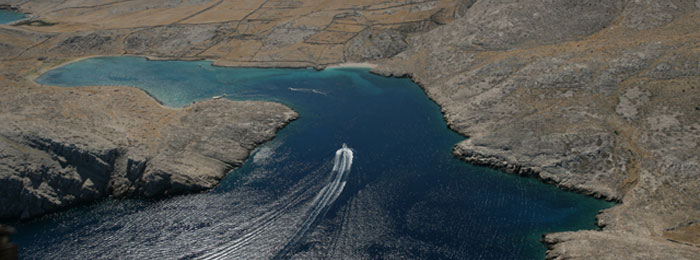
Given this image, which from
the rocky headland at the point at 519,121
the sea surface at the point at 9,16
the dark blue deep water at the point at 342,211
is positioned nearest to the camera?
the dark blue deep water at the point at 342,211

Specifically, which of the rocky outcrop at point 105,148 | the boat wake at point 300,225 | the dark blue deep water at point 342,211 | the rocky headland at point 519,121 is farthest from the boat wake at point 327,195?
the rocky headland at point 519,121

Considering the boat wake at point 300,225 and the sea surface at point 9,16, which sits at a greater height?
→ the sea surface at point 9,16

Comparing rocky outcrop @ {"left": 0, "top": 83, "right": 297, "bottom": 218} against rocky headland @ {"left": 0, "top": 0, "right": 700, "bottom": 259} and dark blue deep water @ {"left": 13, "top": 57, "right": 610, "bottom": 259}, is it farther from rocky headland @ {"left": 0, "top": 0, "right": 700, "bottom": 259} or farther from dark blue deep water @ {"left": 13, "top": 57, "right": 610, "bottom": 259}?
dark blue deep water @ {"left": 13, "top": 57, "right": 610, "bottom": 259}

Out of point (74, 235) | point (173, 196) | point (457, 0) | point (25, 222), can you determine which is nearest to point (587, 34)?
point (457, 0)

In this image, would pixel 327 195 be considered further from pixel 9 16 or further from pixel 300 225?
pixel 9 16

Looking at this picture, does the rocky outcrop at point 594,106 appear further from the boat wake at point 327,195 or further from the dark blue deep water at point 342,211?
the boat wake at point 327,195

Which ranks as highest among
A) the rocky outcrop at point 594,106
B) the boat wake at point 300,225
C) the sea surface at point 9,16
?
the sea surface at point 9,16

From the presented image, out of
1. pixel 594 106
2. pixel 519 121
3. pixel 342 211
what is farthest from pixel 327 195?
pixel 594 106
